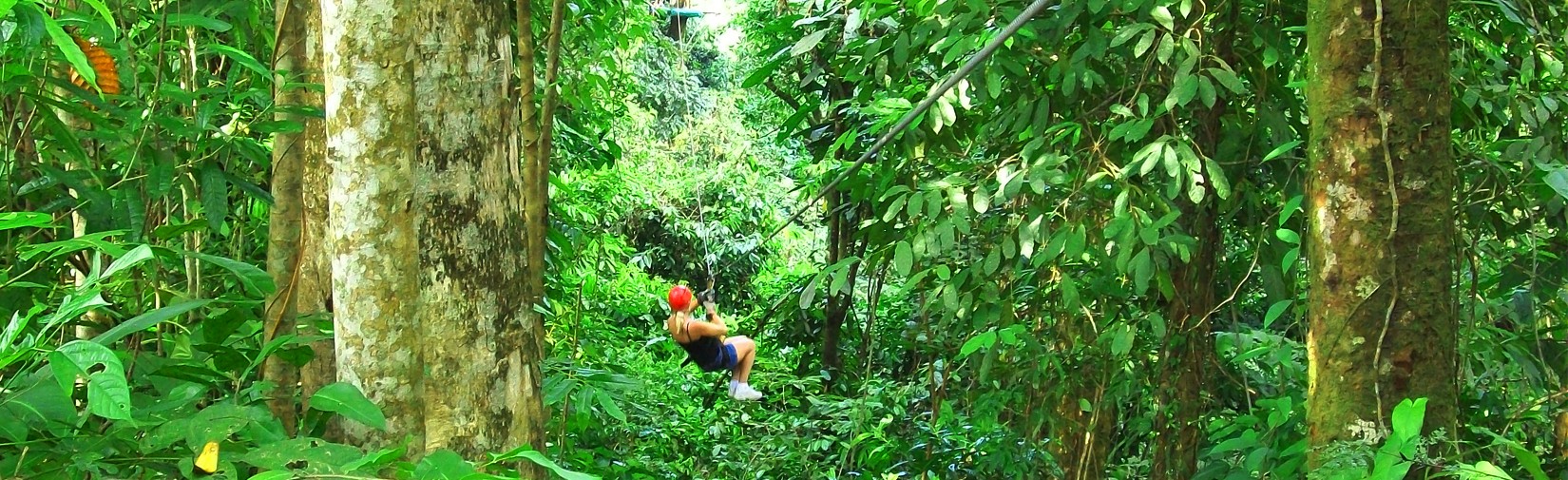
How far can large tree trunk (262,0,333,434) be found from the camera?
1.56m

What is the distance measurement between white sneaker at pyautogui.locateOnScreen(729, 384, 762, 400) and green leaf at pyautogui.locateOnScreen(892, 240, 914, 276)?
286 cm

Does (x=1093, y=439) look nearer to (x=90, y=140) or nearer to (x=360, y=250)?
(x=360, y=250)

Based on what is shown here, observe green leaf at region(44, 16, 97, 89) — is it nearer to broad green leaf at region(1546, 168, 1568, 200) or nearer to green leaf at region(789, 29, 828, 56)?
green leaf at region(789, 29, 828, 56)

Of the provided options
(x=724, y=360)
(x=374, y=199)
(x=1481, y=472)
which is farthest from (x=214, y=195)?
(x=724, y=360)

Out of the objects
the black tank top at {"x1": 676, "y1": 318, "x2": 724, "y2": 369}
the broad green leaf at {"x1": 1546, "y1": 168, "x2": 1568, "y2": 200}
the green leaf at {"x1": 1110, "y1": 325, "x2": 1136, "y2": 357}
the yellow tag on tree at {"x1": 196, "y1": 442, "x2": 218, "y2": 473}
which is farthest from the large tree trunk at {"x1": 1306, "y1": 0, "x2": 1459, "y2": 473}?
the black tank top at {"x1": 676, "y1": 318, "x2": 724, "y2": 369}

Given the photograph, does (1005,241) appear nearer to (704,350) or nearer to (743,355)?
(704,350)

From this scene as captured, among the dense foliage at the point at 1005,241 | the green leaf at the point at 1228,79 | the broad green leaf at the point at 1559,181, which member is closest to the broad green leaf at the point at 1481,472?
the dense foliage at the point at 1005,241

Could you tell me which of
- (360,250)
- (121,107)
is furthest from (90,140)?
(360,250)

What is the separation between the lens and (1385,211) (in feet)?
5.19

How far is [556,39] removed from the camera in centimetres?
248

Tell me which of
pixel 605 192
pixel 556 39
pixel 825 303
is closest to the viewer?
pixel 556 39

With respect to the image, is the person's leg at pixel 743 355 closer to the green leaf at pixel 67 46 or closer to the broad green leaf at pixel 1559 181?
the broad green leaf at pixel 1559 181

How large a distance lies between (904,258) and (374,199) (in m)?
1.08

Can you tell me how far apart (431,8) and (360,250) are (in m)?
0.31
